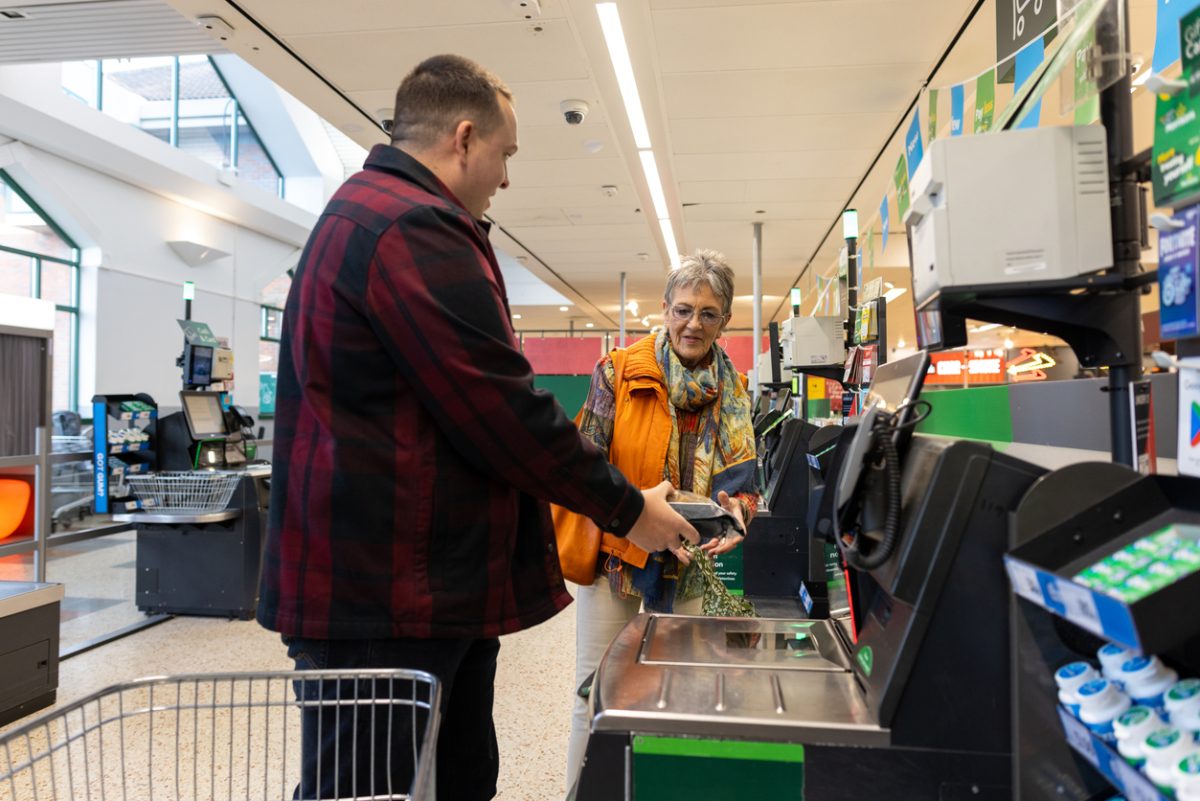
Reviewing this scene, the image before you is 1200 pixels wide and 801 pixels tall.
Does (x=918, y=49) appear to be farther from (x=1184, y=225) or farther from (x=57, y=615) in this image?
(x=57, y=615)

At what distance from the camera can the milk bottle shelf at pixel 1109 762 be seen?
2.34 ft

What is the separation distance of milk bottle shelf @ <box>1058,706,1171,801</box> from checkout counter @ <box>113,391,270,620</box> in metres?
4.58

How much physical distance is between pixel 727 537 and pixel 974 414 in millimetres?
1904

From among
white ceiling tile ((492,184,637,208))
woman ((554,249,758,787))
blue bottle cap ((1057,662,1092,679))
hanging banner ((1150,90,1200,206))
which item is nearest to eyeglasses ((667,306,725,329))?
woman ((554,249,758,787))

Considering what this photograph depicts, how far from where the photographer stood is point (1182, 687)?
0.74 m

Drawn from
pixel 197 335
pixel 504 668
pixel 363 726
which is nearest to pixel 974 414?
pixel 504 668

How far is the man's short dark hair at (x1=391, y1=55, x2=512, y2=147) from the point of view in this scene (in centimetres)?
134

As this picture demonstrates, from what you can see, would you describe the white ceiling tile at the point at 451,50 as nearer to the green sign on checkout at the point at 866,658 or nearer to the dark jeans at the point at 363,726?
the dark jeans at the point at 363,726

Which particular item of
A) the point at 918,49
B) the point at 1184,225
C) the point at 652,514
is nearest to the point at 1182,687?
the point at 1184,225

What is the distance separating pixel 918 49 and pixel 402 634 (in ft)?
15.3

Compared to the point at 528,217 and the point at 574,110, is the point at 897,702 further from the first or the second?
the point at 528,217

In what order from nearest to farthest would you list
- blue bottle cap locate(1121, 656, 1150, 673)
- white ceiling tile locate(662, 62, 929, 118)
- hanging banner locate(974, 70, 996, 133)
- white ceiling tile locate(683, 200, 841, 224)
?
blue bottle cap locate(1121, 656, 1150, 673) → hanging banner locate(974, 70, 996, 133) → white ceiling tile locate(662, 62, 929, 118) → white ceiling tile locate(683, 200, 841, 224)

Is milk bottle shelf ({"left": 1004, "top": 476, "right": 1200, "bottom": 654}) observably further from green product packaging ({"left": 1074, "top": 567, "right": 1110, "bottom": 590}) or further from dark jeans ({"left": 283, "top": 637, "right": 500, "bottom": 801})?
dark jeans ({"left": 283, "top": 637, "right": 500, "bottom": 801})

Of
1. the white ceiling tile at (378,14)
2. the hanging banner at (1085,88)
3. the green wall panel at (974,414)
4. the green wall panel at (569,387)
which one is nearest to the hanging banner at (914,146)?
the green wall panel at (974,414)
